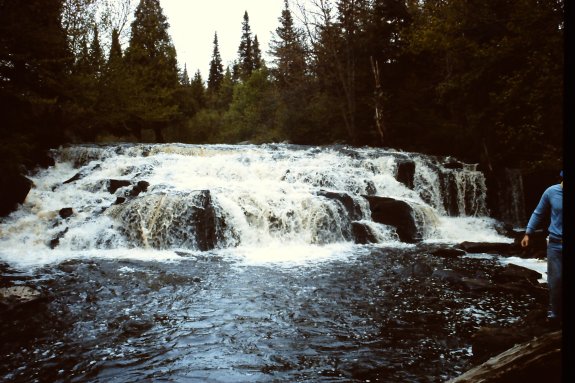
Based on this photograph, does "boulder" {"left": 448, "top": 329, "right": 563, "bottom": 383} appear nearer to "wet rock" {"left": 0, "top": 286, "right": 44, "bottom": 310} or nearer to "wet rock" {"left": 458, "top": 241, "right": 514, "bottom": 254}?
"wet rock" {"left": 0, "top": 286, "right": 44, "bottom": 310}

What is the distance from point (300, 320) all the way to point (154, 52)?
108ft

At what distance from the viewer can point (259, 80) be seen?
157ft

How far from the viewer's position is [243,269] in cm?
1027

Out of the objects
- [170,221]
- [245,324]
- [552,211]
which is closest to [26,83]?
[170,221]

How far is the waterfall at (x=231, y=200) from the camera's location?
12719 millimetres

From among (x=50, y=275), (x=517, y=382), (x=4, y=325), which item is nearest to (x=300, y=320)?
(x=517, y=382)

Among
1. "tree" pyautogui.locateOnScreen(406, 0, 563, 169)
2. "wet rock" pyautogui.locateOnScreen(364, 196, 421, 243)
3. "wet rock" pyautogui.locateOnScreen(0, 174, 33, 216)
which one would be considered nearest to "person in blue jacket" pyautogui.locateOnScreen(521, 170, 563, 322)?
"wet rock" pyautogui.locateOnScreen(364, 196, 421, 243)

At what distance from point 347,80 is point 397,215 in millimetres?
16028

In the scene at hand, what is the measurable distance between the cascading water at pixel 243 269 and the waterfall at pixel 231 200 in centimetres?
6

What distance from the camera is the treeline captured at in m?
14.3

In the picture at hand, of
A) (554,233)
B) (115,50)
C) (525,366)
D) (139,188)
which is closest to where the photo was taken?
(525,366)

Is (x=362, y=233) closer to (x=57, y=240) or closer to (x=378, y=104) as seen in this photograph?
(x=57, y=240)

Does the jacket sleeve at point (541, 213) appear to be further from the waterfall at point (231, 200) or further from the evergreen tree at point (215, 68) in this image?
the evergreen tree at point (215, 68)

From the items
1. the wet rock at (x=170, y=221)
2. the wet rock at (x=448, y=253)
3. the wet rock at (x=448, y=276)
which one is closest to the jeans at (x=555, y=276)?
the wet rock at (x=448, y=276)
